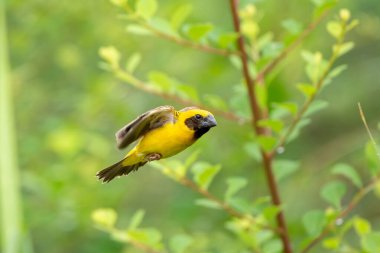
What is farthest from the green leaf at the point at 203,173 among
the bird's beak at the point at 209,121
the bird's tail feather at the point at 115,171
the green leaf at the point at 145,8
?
the bird's beak at the point at 209,121

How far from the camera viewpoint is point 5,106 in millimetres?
2039

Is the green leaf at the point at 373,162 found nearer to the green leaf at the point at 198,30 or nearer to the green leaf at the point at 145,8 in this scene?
the green leaf at the point at 198,30

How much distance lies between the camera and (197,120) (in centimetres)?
104

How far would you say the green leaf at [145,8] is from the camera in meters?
1.66

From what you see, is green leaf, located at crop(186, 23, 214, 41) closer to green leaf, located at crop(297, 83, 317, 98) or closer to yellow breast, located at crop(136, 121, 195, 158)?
green leaf, located at crop(297, 83, 317, 98)

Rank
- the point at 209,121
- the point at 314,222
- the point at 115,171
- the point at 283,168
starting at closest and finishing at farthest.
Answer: the point at 209,121, the point at 115,171, the point at 314,222, the point at 283,168

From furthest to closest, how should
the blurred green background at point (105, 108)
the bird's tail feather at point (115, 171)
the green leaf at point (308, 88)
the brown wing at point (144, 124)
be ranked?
1. the blurred green background at point (105, 108)
2. the green leaf at point (308, 88)
3. the bird's tail feather at point (115, 171)
4. the brown wing at point (144, 124)

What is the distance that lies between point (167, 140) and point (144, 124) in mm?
39

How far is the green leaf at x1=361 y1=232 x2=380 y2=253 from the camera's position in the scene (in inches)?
69.7

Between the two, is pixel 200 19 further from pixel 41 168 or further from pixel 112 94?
pixel 41 168

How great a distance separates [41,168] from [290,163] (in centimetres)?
143

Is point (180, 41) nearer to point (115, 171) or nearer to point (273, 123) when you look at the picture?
point (273, 123)

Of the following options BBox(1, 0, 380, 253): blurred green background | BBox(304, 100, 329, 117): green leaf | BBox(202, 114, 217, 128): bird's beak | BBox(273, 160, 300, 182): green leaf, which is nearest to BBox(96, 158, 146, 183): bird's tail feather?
BBox(202, 114, 217, 128): bird's beak

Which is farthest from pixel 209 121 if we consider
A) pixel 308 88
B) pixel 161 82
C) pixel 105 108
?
pixel 105 108
